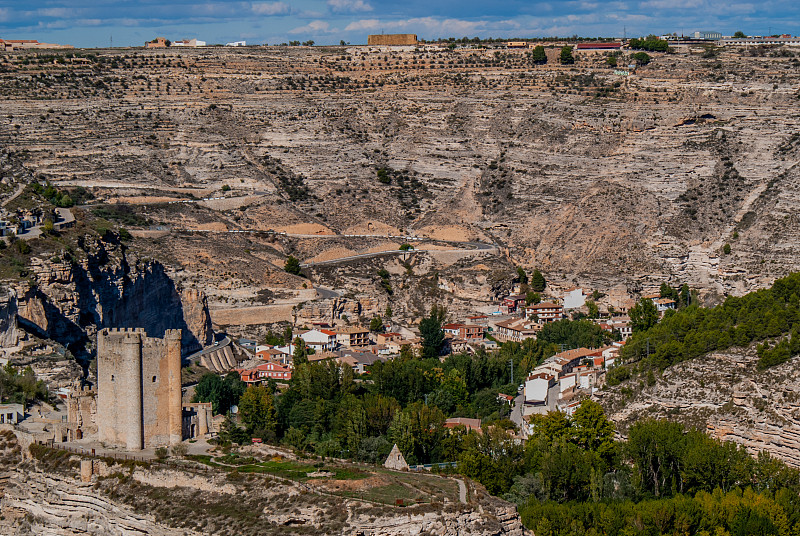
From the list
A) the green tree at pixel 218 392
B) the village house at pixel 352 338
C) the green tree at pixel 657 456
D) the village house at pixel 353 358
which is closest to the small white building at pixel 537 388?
the village house at pixel 353 358

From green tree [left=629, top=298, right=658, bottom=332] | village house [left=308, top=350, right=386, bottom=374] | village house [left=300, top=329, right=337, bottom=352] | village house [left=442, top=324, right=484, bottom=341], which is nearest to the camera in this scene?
village house [left=308, top=350, right=386, bottom=374]

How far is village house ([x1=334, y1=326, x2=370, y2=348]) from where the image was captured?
7994cm

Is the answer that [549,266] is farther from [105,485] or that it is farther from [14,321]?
[105,485]

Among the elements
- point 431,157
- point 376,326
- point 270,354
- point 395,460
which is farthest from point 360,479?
point 431,157

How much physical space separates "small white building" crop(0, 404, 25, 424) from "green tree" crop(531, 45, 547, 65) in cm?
7532

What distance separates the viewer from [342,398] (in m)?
61.9

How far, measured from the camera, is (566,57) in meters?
114

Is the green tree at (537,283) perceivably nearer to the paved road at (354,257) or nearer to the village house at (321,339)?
the paved road at (354,257)

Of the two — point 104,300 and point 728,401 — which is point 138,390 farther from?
point 104,300

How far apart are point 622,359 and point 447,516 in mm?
29922

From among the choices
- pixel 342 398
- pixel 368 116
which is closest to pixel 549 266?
pixel 368 116

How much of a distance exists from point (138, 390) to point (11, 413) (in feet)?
20.8

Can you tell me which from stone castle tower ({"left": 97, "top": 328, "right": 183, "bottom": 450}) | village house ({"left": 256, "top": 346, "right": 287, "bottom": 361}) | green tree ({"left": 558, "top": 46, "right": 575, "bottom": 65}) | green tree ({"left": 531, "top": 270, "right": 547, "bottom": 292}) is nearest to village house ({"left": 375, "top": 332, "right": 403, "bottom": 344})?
village house ({"left": 256, "top": 346, "right": 287, "bottom": 361})

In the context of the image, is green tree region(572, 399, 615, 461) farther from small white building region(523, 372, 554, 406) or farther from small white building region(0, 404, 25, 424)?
small white building region(0, 404, 25, 424)
